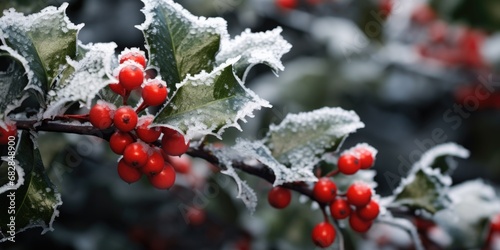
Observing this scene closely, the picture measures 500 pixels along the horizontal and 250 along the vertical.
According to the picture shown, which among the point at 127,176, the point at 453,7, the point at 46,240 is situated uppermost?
the point at 453,7

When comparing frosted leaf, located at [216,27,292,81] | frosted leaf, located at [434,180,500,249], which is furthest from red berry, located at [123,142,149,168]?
frosted leaf, located at [434,180,500,249]

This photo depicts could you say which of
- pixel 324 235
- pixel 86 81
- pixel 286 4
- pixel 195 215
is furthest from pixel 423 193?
pixel 286 4

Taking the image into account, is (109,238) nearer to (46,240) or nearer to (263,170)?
(46,240)

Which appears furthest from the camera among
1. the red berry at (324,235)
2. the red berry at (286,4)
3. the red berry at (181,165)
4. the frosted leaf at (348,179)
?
the red berry at (286,4)

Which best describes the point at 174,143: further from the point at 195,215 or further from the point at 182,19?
the point at 195,215

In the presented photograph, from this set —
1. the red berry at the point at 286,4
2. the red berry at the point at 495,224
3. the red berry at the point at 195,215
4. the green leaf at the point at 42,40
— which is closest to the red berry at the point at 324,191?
the green leaf at the point at 42,40

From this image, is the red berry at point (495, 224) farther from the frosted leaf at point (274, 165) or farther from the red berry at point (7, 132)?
the red berry at point (7, 132)

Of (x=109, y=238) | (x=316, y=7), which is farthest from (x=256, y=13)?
(x=109, y=238)
